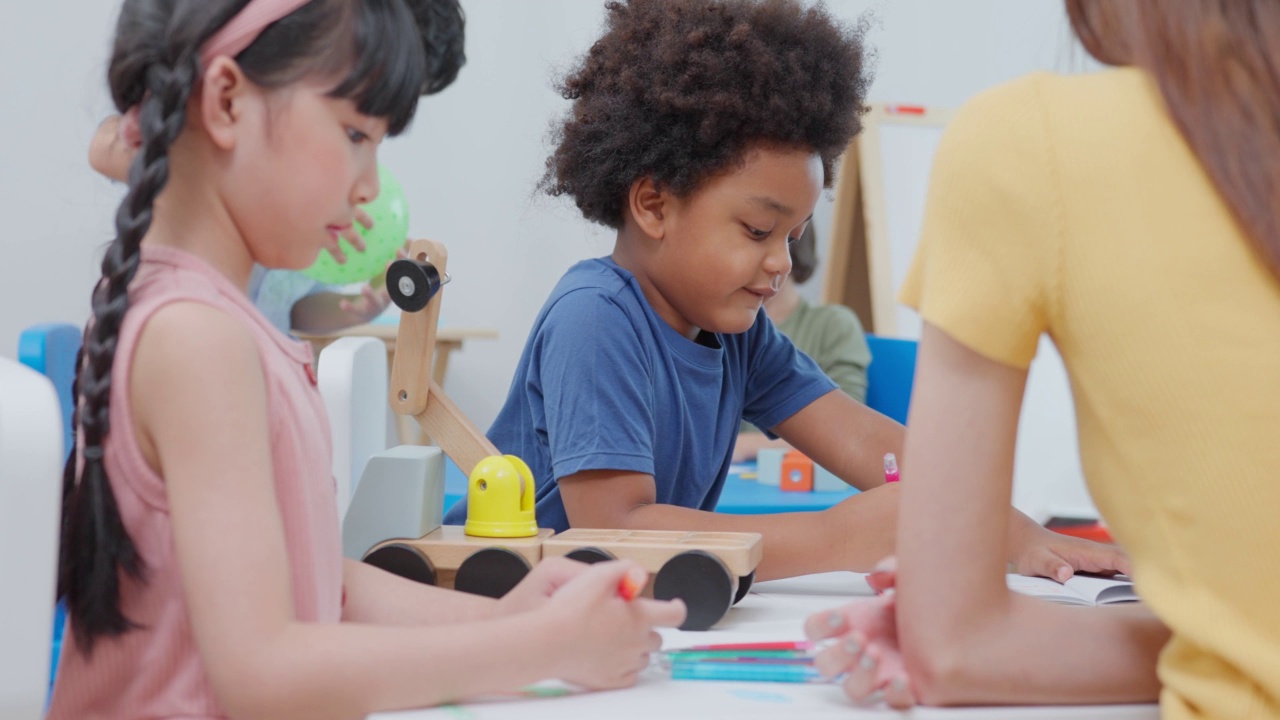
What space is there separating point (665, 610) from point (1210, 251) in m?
0.34

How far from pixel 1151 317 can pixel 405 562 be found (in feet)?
1.87

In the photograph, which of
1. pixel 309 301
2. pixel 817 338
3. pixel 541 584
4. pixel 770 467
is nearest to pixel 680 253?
pixel 541 584

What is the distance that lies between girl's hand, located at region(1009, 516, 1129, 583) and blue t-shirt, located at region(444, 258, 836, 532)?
0.34 metres

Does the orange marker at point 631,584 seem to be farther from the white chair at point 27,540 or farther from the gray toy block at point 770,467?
the gray toy block at point 770,467

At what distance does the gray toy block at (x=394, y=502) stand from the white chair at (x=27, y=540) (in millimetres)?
333

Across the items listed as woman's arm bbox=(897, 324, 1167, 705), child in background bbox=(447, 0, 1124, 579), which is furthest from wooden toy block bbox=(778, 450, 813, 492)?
woman's arm bbox=(897, 324, 1167, 705)

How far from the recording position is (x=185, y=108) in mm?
730

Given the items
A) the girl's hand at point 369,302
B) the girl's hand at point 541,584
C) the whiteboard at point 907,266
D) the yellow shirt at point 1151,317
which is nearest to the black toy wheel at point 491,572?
the girl's hand at point 541,584

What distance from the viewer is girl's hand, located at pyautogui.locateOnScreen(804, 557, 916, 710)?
611mm

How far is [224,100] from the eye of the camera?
74 centimetres

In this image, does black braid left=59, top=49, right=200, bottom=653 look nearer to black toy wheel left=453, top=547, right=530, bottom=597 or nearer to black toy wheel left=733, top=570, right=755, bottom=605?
black toy wheel left=453, top=547, right=530, bottom=597

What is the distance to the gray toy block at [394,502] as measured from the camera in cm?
96

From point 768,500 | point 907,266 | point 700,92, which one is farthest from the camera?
point 907,266

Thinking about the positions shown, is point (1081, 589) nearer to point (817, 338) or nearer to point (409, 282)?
point (409, 282)
